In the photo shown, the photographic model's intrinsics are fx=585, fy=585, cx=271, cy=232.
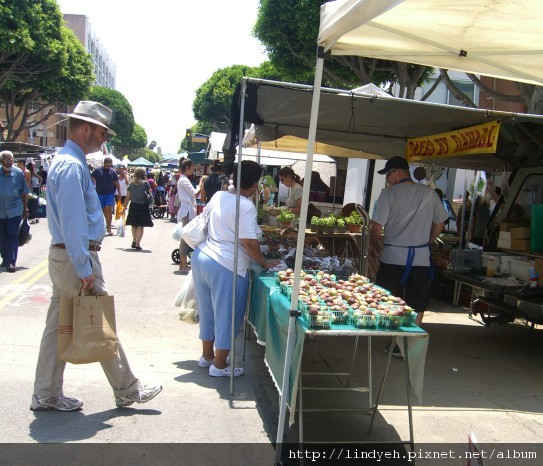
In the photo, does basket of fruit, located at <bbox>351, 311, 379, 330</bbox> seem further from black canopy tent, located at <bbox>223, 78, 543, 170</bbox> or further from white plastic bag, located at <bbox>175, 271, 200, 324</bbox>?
white plastic bag, located at <bbox>175, 271, 200, 324</bbox>

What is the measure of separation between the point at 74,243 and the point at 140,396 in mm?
1378

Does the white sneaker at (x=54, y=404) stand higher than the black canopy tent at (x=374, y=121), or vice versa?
the black canopy tent at (x=374, y=121)

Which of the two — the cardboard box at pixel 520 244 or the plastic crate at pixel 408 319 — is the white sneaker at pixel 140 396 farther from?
the cardboard box at pixel 520 244

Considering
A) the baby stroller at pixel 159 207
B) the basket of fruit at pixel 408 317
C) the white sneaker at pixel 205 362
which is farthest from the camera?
the baby stroller at pixel 159 207

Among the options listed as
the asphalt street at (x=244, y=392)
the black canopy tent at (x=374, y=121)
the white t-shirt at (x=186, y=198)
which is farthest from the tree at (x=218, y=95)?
the asphalt street at (x=244, y=392)

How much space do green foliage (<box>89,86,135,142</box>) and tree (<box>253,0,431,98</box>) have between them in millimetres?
69151

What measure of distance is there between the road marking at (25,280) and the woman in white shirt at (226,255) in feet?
12.2

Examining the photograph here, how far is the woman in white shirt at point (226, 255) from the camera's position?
16.6 feet

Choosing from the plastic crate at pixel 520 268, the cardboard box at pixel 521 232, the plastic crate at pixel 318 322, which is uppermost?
the cardboard box at pixel 521 232

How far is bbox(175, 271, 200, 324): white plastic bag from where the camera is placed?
6.06 meters

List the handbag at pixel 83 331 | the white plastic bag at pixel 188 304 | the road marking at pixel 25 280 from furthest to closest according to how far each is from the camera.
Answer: the road marking at pixel 25 280 < the white plastic bag at pixel 188 304 < the handbag at pixel 83 331

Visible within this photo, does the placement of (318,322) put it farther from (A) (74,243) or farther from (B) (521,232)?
(B) (521,232)

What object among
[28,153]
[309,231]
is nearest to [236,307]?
[309,231]

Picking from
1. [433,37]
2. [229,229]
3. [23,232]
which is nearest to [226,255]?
[229,229]
